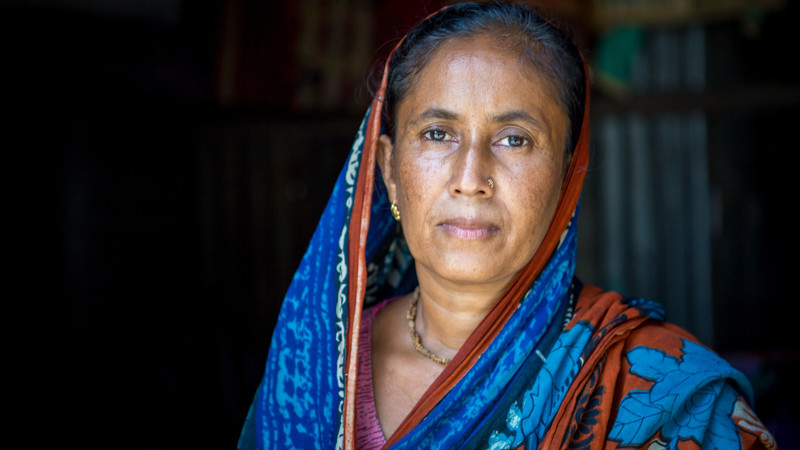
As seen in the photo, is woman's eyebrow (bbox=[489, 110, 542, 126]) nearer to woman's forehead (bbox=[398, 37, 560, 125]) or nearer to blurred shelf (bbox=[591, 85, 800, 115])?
woman's forehead (bbox=[398, 37, 560, 125])

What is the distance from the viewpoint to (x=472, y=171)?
1609mm

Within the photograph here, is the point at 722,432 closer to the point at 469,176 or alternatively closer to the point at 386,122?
the point at 469,176

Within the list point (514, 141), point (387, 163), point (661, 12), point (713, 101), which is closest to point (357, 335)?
point (387, 163)

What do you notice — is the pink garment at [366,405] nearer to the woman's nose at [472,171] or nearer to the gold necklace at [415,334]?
the gold necklace at [415,334]

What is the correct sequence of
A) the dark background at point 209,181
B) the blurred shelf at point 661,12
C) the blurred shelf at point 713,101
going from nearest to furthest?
1. the dark background at point 209,181
2. the blurred shelf at point 713,101
3. the blurred shelf at point 661,12

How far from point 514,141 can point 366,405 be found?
83 centimetres

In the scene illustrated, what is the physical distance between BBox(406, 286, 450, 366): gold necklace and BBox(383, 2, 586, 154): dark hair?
1.96 ft

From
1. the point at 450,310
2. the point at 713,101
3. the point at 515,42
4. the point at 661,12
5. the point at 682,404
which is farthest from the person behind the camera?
the point at 661,12

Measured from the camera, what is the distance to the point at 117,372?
11.8ft

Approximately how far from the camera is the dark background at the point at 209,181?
3486 millimetres

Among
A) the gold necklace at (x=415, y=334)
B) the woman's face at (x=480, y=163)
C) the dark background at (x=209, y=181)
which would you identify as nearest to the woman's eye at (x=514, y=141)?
the woman's face at (x=480, y=163)

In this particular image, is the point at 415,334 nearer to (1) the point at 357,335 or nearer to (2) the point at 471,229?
(1) the point at 357,335

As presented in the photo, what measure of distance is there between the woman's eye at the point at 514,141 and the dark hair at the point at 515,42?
17 cm

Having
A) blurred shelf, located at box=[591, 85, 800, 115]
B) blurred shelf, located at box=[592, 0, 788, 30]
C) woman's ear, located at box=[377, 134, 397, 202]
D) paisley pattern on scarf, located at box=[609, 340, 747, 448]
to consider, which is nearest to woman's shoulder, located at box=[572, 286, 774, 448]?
paisley pattern on scarf, located at box=[609, 340, 747, 448]
